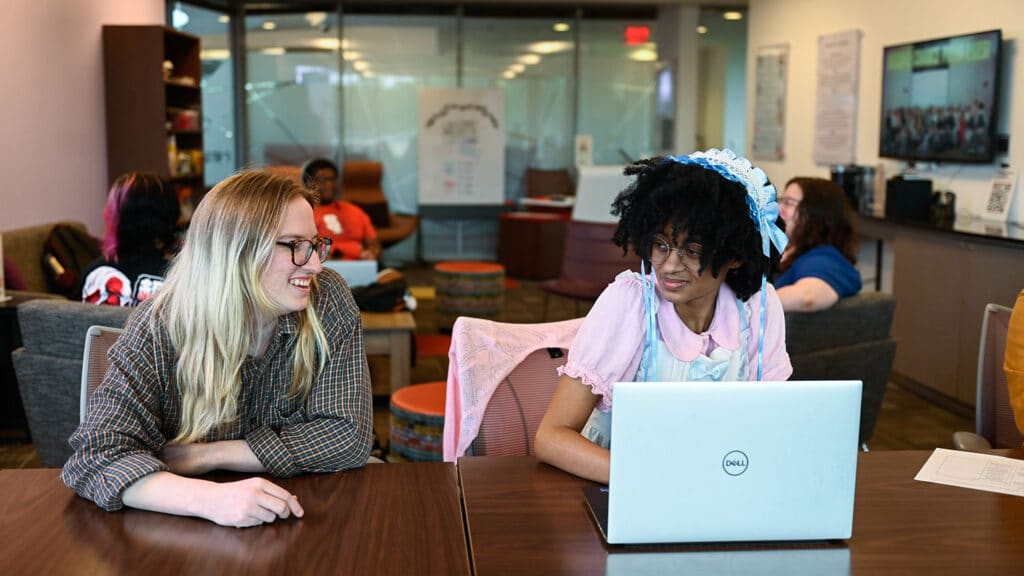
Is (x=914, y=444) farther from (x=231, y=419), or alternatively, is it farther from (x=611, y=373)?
(x=231, y=419)

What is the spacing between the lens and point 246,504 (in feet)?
5.22

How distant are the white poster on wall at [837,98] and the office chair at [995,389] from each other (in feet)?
17.8

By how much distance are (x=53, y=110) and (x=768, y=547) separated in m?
6.05

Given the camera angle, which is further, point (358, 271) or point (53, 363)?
point (358, 271)

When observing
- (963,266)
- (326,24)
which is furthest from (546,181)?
(963,266)

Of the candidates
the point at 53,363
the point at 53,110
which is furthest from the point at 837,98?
the point at 53,363

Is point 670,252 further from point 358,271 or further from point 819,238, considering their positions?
point 358,271

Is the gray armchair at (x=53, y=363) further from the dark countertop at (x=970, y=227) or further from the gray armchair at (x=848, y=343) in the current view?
the dark countertop at (x=970, y=227)

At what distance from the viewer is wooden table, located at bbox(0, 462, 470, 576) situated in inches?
56.8

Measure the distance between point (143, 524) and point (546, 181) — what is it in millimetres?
10129

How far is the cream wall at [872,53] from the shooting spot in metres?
5.70

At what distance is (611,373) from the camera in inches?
79.7

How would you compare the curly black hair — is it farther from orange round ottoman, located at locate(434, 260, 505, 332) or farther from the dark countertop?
orange round ottoman, located at locate(434, 260, 505, 332)

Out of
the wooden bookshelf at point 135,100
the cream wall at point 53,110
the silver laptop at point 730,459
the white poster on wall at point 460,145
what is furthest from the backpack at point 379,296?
the white poster on wall at point 460,145
